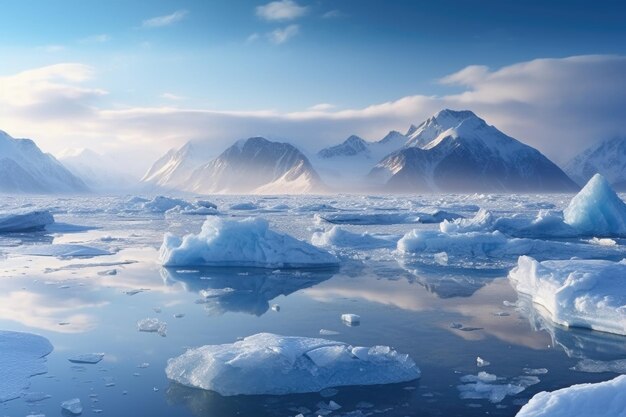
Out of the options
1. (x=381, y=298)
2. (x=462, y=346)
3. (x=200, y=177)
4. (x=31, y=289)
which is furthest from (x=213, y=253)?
(x=200, y=177)

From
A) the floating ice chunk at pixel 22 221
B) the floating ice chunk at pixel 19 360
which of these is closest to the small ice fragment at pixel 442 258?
the floating ice chunk at pixel 19 360

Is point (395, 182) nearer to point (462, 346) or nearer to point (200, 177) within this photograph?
point (200, 177)

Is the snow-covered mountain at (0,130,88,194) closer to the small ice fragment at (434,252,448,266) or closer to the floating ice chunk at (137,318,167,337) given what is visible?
the small ice fragment at (434,252,448,266)

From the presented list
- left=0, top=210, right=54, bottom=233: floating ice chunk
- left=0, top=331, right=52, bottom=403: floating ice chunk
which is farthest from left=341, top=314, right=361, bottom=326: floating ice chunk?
left=0, top=210, right=54, bottom=233: floating ice chunk

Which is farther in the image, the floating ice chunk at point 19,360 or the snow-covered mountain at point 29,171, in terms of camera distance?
the snow-covered mountain at point 29,171

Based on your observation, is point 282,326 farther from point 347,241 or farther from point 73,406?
point 347,241

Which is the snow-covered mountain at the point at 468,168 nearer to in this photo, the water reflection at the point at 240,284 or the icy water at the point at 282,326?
the water reflection at the point at 240,284
